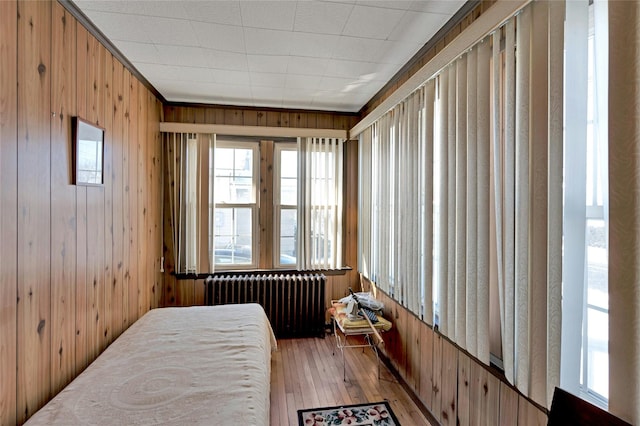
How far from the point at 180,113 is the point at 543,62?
340cm

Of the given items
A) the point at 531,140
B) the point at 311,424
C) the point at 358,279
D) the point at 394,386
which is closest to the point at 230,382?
the point at 311,424

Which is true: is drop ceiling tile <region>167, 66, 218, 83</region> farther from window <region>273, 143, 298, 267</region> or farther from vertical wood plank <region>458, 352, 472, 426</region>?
vertical wood plank <region>458, 352, 472, 426</region>

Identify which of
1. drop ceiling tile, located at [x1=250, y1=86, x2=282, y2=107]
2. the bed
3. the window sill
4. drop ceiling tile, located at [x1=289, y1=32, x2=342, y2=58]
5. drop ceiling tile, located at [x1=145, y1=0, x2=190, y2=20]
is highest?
drop ceiling tile, located at [x1=250, y1=86, x2=282, y2=107]

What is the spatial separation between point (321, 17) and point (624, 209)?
1758 millimetres

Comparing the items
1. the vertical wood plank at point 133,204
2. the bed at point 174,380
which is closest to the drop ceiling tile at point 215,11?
the vertical wood plank at point 133,204

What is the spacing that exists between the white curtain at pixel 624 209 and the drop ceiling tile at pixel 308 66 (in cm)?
184

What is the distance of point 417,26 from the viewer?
2023 mm

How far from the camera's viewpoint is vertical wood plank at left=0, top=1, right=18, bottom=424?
4.50ft

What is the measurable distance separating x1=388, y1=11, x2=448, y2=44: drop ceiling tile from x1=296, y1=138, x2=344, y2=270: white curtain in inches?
67.5

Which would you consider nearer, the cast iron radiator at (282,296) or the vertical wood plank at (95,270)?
the vertical wood plank at (95,270)

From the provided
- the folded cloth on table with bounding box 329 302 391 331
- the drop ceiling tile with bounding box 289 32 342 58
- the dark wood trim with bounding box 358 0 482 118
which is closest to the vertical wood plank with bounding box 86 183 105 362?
the drop ceiling tile with bounding box 289 32 342 58

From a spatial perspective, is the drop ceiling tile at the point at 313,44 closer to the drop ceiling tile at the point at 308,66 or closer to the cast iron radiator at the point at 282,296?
the drop ceiling tile at the point at 308,66

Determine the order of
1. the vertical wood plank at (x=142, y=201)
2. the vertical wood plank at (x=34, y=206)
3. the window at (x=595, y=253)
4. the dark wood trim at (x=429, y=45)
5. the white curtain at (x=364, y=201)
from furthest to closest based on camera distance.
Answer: the white curtain at (x=364, y=201), the vertical wood plank at (x=142, y=201), the dark wood trim at (x=429, y=45), the vertical wood plank at (x=34, y=206), the window at (x=595, y=253)

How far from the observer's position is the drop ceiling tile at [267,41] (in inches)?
82.7
